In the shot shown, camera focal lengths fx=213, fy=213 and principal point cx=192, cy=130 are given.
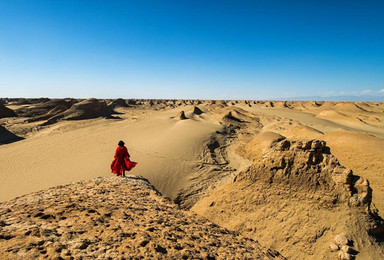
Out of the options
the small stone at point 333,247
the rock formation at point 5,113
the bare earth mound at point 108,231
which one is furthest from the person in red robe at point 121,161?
the rock formation at point 5,113

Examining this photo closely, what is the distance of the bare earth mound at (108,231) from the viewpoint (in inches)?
97.5

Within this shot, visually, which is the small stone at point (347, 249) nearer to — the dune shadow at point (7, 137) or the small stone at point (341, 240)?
the small stone at point (341, 240)

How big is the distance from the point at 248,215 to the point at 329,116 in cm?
3194

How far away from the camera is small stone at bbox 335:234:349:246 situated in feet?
14.2

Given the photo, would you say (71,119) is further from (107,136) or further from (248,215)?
(248,215)

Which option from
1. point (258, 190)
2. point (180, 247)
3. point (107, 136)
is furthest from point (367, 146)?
point (107, 136)

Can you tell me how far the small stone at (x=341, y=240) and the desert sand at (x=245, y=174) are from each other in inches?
1.1

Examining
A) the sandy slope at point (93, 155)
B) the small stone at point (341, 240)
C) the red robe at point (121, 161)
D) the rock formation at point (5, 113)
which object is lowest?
the sandy slope at point (93, 155)

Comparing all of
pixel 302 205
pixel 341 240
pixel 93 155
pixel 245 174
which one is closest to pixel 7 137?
pixel 93 155

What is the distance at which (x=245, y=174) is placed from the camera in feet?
21.0

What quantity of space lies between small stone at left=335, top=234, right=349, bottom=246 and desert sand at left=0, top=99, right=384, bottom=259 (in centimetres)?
3

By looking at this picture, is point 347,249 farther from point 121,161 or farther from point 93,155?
point 93,155

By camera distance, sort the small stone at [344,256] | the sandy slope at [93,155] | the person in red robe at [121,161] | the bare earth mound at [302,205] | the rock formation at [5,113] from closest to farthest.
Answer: the small stone at [344,256], the bare earth mound at [302,205], the person in red robe at [121,161], the sandy slope at [93,155], the rock formation at [5,113]

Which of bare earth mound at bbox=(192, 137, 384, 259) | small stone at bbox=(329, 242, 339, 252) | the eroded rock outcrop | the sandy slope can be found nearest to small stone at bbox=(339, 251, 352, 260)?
bare earth mound at bbox=(192, 137, 384, 259)
